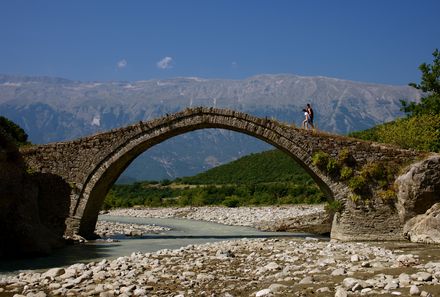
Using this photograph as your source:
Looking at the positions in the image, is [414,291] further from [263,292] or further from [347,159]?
[347,159]

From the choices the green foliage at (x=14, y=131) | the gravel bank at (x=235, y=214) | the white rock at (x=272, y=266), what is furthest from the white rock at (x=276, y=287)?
the green foliage at (x=14, y=131)

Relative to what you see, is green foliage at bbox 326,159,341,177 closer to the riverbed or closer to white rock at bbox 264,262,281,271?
the riverbed

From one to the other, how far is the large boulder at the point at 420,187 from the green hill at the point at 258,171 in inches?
1593

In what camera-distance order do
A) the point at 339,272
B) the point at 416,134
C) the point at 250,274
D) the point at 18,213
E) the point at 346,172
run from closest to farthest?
the point at 339,272
the point at 250,274
the point at 18,213
the point at 346,172
the point at 416,134

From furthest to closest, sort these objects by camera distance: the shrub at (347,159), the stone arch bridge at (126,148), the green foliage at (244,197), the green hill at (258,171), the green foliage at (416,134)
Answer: the green hill at (258,171) → the green foliage at (244,197) → the green foliage at (416,134) → the stone arch bridge at (126,148) → the shrub at (347,159)

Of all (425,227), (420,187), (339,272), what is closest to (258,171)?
(420,187)

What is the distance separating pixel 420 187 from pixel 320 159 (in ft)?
11.8

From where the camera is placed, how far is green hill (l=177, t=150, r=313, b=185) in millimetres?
65125

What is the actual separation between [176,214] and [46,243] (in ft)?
83.1

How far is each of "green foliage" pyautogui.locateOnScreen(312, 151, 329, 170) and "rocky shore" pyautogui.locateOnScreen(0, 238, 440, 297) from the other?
16.1ft

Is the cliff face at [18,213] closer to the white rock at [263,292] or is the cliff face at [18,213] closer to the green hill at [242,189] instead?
the white rock at [263,292]

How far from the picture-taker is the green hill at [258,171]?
2564 inches

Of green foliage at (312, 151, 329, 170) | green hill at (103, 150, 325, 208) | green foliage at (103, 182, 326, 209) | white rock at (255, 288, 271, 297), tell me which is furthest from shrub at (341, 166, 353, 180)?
green hill at (103, 150, 325, 208)

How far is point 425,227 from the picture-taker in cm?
1700
